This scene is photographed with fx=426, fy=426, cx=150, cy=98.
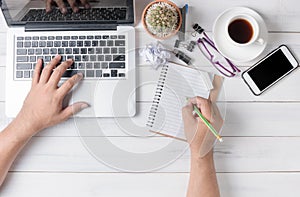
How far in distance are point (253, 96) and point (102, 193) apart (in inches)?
17.8

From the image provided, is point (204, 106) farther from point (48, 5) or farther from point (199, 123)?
point (48, 5)

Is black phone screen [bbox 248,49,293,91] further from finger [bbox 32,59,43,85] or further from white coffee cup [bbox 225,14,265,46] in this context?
finger [bbox 32,59,43,85]

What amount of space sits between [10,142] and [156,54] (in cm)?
41

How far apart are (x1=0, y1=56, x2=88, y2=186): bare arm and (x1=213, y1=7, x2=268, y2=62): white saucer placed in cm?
35

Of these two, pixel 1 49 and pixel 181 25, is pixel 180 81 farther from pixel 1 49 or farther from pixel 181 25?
pixel 1 49

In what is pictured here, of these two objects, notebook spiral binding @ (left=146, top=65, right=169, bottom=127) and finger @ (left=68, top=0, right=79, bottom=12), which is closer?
finger @ (left=68, top=0, right=79, bottom=12)

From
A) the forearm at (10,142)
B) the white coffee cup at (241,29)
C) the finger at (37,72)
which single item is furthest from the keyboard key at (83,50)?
the white coffee cup at (241,29)

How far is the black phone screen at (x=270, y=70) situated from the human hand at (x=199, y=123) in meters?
0.13

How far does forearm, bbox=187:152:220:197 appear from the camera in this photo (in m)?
1.02

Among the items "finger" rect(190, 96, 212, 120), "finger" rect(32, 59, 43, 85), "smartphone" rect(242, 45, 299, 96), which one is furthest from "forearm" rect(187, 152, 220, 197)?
"finger" rect(32, 59, 43, 85)

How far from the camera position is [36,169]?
1.07 m

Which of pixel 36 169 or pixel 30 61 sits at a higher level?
pixel 30 61

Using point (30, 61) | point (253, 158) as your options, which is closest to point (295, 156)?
point (253, 158)

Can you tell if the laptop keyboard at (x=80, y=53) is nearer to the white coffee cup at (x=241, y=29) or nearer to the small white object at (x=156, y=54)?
Answer: the small white object at (x=156, y=54)
